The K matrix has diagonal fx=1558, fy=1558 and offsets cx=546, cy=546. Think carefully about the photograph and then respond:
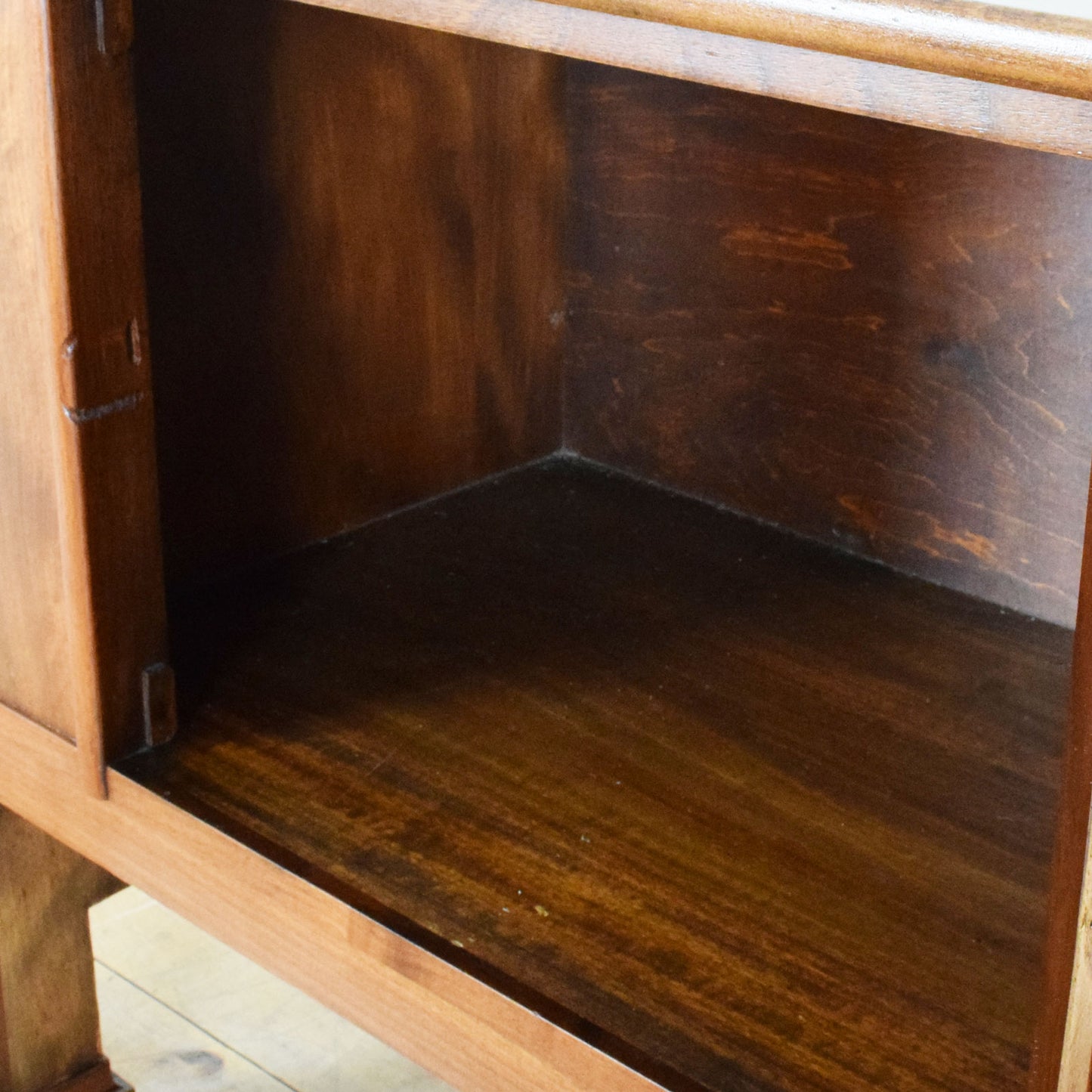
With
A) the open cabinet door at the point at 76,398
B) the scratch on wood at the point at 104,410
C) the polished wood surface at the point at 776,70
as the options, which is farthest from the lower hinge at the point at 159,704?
the polished wood surface at the point at 776,70

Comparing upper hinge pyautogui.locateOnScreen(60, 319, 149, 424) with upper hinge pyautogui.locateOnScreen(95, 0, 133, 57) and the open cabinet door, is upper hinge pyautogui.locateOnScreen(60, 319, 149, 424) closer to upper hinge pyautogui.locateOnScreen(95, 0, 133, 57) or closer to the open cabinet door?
the open cabinet door

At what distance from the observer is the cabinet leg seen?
Result: 1.21 meters

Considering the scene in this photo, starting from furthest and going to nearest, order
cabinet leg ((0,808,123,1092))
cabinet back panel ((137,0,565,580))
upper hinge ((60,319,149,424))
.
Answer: cabinet leg ((0,808,123,1092)), cabinet back panel ((137,0,565,580)), upper hinge ((60,319,149,424))

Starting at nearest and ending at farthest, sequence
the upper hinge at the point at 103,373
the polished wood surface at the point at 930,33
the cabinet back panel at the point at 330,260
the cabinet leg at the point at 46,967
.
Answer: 1. the polished wood surface at the point at 930,33
2. the upper hinge at the point at 103,373
3. the cabinet back panel at the point at 330,260
4. the cabinet leg at the point at 46,967

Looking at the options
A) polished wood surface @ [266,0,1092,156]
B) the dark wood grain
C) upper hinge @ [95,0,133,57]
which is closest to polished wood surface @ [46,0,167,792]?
upper hinge @ [95,0,133,57]

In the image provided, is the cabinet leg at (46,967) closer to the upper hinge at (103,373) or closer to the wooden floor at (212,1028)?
the wooden floor at (212,1028)

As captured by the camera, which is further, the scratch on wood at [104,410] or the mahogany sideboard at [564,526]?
the scratch on wood at [104,410]

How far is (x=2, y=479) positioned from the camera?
0.91 m

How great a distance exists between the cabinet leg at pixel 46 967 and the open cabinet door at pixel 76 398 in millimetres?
290

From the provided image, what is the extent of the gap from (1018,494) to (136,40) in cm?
68

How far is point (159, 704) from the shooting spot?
3.03ft

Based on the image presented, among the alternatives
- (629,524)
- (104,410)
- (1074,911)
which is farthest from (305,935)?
(629,524)

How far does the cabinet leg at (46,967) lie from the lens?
121cm

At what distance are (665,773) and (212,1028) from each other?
30.4 inches
